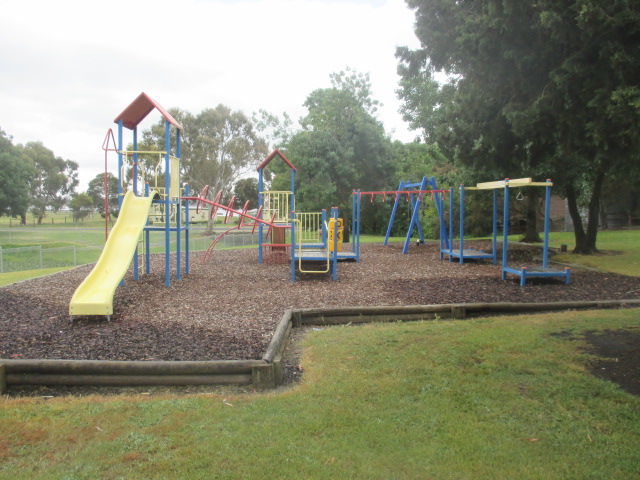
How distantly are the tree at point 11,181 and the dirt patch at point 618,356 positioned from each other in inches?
1634

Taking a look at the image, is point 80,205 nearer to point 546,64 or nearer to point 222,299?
point 222,299

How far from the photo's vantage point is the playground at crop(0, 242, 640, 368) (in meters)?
5.71

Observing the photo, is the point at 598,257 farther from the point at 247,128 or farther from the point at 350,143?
the point at 247,128

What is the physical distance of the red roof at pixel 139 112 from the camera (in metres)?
10.0

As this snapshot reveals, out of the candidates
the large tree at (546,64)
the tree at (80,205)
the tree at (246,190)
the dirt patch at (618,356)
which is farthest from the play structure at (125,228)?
the tree at (80,205)

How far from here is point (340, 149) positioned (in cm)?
2902

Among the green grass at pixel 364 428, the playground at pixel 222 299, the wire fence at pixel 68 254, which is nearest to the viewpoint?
the green grass at pixel 364 428

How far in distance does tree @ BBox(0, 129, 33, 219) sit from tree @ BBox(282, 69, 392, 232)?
2243cm

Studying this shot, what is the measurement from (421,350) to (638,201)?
31549 mm

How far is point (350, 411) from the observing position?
383 centimetres

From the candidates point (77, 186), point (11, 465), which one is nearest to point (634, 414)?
point (11, 465)

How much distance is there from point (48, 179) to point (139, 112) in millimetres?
58087

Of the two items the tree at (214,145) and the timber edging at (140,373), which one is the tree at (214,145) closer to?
the tree at (214,145)

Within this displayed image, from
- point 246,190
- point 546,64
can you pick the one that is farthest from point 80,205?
point 546,64
